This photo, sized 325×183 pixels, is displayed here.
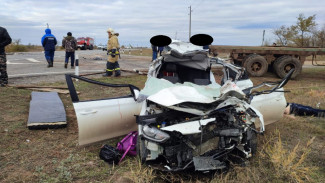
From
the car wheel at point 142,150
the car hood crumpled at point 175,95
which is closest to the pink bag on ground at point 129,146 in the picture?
the car wheel at point 142,150

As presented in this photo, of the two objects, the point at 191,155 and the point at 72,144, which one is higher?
the point at 191,155

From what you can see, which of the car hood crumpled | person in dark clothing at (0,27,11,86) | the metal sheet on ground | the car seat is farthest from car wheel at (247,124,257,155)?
person in dark clothing at (0,27,11,86)

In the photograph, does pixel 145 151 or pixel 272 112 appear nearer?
pixel 145 151

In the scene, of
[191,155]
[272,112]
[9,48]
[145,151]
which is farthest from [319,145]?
[9,48]

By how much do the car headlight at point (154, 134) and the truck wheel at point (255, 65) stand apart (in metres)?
10.0

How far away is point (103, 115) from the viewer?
354cm

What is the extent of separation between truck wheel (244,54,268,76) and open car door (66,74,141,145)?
9.25 meters

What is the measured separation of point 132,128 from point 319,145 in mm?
3187

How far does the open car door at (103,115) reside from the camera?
3.40m

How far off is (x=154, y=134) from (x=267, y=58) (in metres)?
10.9

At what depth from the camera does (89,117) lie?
11.3 ft

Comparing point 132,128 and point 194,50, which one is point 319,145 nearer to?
point 194,50

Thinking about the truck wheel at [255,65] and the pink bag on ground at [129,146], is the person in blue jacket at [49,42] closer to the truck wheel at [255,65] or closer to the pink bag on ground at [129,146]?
the truck wheel at [255,65]

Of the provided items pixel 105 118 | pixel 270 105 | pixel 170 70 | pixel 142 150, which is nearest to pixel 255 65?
pixel 270 105
